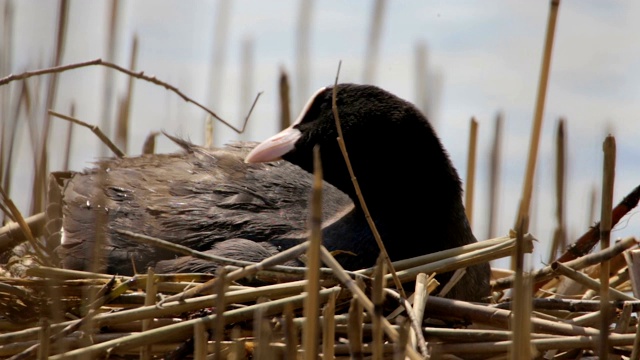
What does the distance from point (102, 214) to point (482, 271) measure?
51.2 inches

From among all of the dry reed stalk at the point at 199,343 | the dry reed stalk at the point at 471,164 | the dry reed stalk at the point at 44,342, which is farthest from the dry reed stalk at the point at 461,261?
the dry reed stalk at the point at 471,164

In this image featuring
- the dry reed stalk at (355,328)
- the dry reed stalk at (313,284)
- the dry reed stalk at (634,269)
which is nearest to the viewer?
the dry reed stalk at (313,284)

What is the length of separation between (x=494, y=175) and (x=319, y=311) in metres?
1.77

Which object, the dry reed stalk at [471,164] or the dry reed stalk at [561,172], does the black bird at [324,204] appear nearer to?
the dry reed stalk at [471,164]

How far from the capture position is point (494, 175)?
361cm

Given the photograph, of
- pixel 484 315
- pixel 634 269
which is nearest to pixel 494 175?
pixel 634 269

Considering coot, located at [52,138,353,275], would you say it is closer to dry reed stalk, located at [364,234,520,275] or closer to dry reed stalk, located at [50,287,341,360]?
dry reed stalk, located at [364,234,520,275]

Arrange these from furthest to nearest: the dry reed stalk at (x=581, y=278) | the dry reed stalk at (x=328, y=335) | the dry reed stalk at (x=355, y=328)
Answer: the dry reed stalk at (x=581, y=278) → the dry reed stalk at (x=328, y=335) → the dry reed stalk at (x=355, y=328)

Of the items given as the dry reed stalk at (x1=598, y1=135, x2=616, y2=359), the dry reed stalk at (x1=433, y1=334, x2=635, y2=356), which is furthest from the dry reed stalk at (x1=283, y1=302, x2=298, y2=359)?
the dry reed stalk at (x1=598, y1=135, x2=616, y2=359)

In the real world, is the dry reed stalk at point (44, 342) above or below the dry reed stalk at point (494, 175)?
below

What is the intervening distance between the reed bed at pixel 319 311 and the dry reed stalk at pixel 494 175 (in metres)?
0.86

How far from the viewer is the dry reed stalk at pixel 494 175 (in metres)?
3.42

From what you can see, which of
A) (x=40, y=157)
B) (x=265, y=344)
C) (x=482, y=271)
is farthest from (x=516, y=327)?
(x=40, y=157)

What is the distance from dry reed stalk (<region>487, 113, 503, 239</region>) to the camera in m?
3.42
